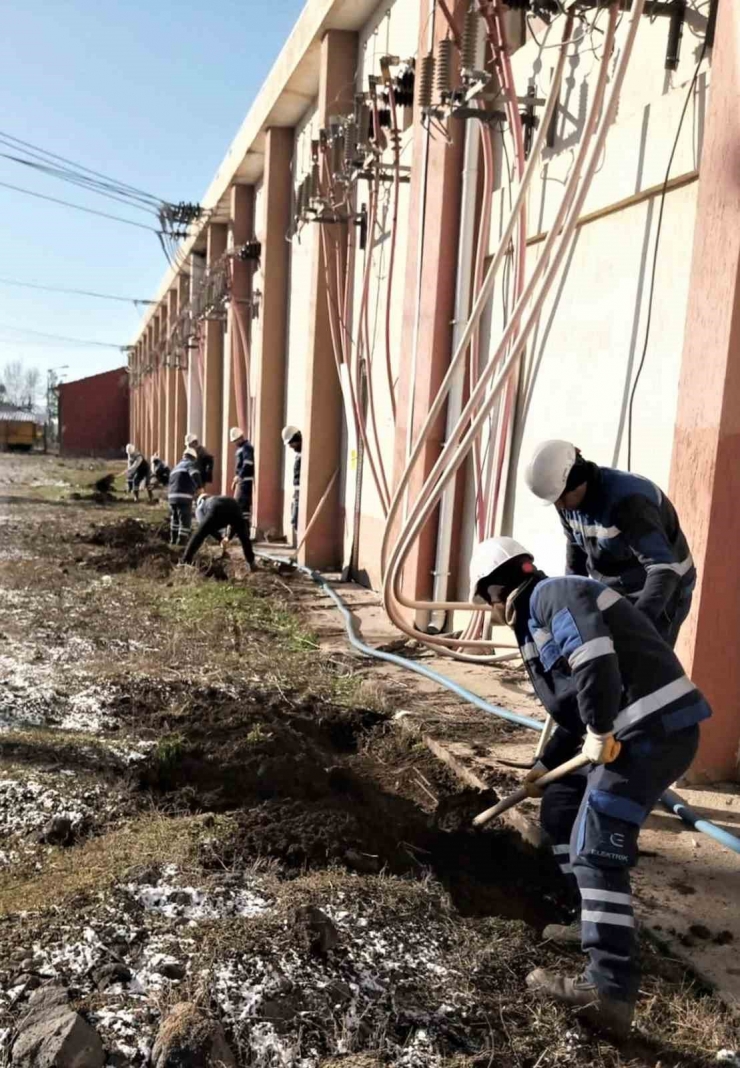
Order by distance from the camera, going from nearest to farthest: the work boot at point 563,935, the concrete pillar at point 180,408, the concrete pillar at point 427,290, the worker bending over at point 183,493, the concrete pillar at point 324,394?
the work boot at point 563,935 → the concrete pillar at point 427,290 → the concrete pillar at point 324,394 → the worker bending over at point 183,493 → the concrete pillar at point 180,408

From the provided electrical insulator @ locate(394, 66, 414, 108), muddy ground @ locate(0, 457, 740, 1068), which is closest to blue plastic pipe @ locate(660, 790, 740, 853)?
muddy ground @ locate(0, 457, 740, 1068)

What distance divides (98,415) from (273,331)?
3953 centimetres

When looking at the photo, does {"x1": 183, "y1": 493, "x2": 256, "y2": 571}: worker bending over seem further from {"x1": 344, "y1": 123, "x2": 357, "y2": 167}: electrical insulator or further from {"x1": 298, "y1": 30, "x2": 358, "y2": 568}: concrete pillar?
{"x1": 344, "y1": 123, "x2": 357, "y2": 167}: electrical insulator

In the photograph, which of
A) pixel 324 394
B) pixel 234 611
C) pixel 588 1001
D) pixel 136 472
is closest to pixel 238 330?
pixel 324 394

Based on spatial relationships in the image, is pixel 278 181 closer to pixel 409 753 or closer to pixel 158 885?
pixel 409 753

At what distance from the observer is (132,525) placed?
1323 cm

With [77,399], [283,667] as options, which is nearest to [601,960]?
[283,667]

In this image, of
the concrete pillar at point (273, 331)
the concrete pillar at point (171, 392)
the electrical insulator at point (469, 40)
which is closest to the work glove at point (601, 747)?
the electrical insulator at point (469, 40)

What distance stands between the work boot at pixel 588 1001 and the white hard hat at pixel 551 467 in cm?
183

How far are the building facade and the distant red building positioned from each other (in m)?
38.9

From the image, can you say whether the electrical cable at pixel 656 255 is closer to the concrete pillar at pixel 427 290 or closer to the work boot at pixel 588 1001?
the concrete pillar at pixel 427 290

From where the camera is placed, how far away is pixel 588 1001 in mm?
2508

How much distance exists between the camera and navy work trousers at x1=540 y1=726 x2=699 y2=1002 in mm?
2541

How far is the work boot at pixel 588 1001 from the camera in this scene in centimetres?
247
